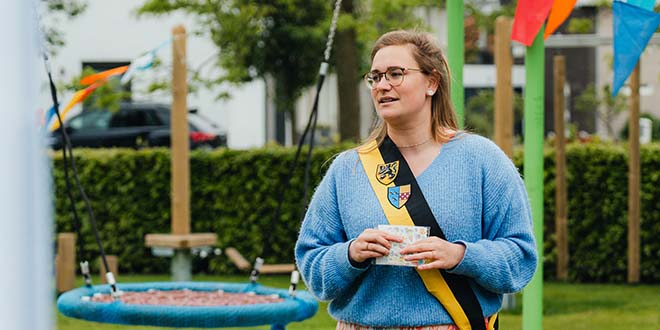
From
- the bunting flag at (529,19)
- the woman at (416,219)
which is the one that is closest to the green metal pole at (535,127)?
the bunting flag at (529,19)

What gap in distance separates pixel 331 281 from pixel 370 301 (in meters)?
0.10

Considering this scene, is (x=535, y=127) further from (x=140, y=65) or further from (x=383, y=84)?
(x=140, y=65)

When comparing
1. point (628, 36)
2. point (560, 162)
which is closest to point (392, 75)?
point (628, 36)

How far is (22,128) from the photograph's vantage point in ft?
2.44

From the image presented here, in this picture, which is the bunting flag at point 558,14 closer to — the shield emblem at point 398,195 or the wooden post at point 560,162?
the shield emblem at point 398,195

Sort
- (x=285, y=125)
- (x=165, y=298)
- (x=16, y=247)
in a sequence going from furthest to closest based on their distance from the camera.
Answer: (x=285, y=125) < (x=165, y=298) < (x=16, y=247)

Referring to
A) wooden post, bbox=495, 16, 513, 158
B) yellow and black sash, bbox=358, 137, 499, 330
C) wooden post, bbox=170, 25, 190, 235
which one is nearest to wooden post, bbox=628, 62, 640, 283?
wooden post, bbox=495, 16, 513, 158

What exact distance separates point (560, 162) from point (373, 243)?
7.96m

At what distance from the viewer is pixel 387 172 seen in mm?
2582

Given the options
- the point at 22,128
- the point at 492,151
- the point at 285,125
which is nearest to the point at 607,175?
the point at 492,151

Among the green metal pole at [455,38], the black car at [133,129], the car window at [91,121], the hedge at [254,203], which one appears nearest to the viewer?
the green metal pole at [455,38]

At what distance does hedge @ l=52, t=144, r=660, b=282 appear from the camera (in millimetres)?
10688

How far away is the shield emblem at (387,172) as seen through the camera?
2.56 meters

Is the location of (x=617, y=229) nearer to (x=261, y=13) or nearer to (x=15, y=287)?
(x=261, y=13)
